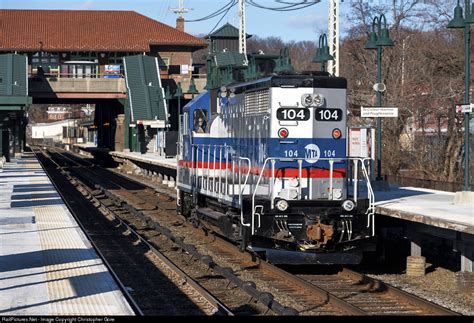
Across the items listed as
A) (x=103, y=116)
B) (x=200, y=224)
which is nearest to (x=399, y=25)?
(x=200, y=224)

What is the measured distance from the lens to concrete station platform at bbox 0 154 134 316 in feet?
38.1

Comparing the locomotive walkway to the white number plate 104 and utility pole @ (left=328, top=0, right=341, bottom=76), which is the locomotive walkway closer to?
the white number plate 104

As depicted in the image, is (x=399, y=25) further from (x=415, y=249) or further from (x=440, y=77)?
(x=415, y=249)

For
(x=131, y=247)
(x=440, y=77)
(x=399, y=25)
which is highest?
(x=399, y=25)

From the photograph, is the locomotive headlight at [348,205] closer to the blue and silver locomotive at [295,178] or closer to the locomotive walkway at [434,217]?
the blue and silver locomotive at [295,178]

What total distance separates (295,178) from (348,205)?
1193mm

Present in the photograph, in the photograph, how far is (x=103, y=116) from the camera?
89.9 metres

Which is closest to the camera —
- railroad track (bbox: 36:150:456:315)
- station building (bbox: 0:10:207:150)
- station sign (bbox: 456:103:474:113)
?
railroad track (bbox: 36:150:456:315)

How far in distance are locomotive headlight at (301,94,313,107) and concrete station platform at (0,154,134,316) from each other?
4.75 meters

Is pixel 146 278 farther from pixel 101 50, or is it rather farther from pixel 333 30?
pixel 101 50

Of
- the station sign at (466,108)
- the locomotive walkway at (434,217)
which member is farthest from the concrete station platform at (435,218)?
the station sign at (466,108)

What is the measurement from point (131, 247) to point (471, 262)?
26.1ft

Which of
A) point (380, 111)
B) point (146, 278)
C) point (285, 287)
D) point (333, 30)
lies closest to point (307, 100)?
point (285, 287)

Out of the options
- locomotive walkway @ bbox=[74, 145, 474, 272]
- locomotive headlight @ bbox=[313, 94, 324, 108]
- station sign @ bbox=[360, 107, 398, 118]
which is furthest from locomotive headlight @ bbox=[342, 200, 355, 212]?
station sign @ bbox=[360, 107, 398, 118]
